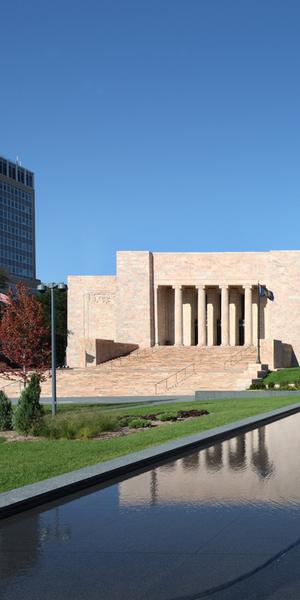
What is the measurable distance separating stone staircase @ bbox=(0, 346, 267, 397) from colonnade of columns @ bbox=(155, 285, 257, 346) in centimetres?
884

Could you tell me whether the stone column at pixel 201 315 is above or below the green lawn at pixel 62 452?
above

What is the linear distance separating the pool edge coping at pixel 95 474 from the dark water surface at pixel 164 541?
0.21 m

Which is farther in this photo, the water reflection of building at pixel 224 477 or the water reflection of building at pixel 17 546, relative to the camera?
the water reflection of building at pixel 224 477

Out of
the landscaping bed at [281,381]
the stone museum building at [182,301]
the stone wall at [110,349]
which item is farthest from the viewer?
the stone museum building at [182,301]

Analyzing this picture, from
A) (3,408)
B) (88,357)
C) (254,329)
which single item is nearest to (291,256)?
(254,329)

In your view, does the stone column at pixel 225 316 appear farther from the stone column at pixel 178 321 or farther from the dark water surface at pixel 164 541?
the dark water surface at pixel 164 541

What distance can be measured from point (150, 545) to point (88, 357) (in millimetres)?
54827

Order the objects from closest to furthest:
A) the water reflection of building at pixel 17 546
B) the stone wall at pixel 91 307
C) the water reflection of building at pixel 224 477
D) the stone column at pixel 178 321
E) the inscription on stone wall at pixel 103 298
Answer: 1. the water reflection of building at pixel 17 546
2. the water reflection of building at pixel 224 477
3. the stone column at pixel 178 321
4. the stone wall at pixel 91 307
5. the inscription on stone wall at pixel 103 298

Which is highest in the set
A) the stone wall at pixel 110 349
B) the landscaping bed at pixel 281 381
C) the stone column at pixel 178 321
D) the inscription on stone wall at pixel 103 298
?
the inscription on stone wall at pixel 103 298

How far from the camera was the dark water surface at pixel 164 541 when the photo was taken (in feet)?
19.4

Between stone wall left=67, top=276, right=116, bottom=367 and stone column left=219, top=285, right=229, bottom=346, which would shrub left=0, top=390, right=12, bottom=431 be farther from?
stone wall left=67, top=276, right=116, bottom=367

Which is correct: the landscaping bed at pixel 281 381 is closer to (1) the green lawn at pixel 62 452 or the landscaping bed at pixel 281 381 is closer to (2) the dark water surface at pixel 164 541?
(1) the green lawn at pixel 62 452

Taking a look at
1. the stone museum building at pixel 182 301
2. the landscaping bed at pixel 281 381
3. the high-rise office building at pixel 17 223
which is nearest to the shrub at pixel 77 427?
the landscaping bed at pixel 281 381

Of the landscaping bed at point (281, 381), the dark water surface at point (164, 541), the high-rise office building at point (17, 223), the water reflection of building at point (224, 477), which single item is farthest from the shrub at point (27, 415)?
the high-rise office building at point (17, 223)
